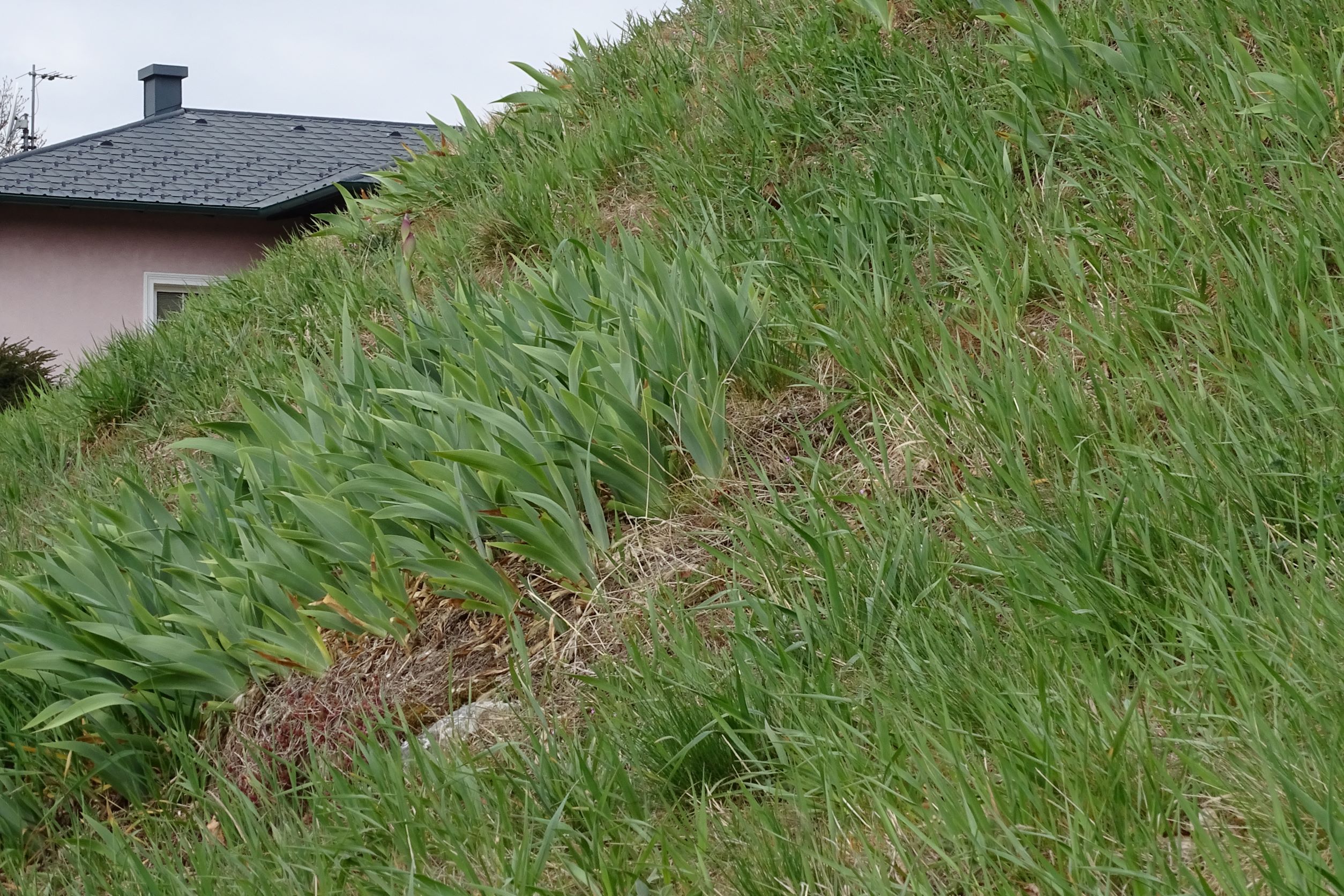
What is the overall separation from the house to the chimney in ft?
24.8

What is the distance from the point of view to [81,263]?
1602 cm

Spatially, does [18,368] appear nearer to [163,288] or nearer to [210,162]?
[163,288]

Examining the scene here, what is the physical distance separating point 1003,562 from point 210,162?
18.5 m

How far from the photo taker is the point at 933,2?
4.07 m

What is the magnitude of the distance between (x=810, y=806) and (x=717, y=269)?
1.78 meters

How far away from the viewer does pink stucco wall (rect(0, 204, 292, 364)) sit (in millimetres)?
15789

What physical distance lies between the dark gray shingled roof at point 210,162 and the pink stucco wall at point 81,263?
1.61ft

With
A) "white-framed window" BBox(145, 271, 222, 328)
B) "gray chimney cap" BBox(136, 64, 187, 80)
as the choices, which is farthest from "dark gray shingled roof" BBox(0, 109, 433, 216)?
"gray chimney cap" BBox(136, 64, 187, 80)

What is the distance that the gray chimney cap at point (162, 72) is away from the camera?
24.5 m

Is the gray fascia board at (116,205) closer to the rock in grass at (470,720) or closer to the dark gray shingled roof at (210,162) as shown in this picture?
the dark gray shingled roof at (210,162)

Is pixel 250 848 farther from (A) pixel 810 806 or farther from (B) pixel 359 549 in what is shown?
(A) pixel 810 806

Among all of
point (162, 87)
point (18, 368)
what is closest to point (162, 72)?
point (162, 87)

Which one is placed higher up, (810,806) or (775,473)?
(775,473)

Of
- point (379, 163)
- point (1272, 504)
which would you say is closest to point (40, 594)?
point (1272, 504)
